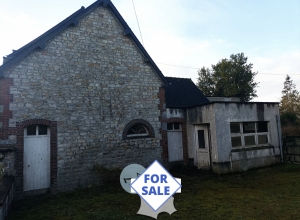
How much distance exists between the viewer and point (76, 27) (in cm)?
884

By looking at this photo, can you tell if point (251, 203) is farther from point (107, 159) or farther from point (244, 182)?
point (107, 159)

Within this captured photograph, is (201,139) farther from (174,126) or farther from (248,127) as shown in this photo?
(248,127)

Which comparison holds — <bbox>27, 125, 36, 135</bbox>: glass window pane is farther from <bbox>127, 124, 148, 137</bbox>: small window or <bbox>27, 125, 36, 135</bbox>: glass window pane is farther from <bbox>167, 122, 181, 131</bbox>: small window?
<bbox>167, 122, 181, 131</bbox>: small window

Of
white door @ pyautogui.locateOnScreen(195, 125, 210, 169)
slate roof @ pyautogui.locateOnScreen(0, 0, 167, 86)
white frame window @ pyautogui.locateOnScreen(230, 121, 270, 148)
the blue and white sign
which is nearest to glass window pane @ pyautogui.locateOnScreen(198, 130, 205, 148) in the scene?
white door @ pyautogui.locateOnScreen(195, 125, 210, 169)

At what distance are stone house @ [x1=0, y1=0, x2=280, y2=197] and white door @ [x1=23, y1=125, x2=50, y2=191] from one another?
0.11 ft

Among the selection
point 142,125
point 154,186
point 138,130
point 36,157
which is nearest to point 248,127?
point 142,125

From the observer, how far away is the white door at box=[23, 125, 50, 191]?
7594 mm

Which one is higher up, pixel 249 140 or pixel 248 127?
pixel 248 127

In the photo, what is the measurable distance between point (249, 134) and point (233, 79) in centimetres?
2585

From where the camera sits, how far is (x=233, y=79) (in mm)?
34625

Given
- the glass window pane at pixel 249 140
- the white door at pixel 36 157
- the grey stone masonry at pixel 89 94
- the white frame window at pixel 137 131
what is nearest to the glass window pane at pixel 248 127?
the glass window pane at pixel 249 140

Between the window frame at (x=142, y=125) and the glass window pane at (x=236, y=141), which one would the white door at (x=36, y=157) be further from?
the glass window pane at (x=236, y=141)

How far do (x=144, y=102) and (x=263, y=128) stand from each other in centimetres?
688

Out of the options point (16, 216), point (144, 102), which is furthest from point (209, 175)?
point (16, 216)
